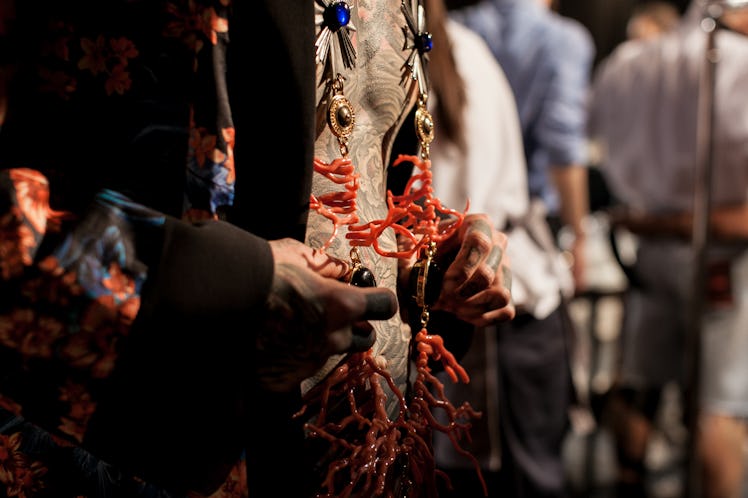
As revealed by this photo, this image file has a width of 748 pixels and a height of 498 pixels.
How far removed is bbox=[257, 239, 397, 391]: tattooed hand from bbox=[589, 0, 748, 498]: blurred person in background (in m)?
1.70

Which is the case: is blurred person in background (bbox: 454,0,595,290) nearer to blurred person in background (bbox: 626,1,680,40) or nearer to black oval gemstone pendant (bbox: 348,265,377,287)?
black oval gemstone pendant (bbox: 348,265,377,287)

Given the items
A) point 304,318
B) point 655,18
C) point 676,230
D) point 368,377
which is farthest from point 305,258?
point 655,18

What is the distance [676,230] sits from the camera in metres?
2.42

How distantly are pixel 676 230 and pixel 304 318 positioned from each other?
2.17m

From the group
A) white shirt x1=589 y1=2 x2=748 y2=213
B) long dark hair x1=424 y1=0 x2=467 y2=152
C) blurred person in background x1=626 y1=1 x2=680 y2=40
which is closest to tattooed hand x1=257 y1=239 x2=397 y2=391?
long dark hair x1=424 y1=0 x2=467 y2=152

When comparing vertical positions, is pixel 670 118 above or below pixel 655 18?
below

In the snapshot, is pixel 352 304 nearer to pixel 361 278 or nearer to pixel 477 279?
pixel 361 278

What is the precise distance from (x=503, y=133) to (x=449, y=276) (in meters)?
0.83

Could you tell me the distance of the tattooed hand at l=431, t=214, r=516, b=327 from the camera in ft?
2.35

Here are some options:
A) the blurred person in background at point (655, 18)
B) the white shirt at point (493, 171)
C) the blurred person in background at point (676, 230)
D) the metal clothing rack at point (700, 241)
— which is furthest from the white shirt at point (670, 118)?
the white shirt at point (493, 171)

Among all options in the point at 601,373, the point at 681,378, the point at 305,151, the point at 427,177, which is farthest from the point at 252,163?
the point at 601,373

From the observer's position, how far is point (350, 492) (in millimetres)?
665

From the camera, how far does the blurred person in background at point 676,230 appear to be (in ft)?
7.30

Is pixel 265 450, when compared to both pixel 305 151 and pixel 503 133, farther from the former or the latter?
pixel 503 133
